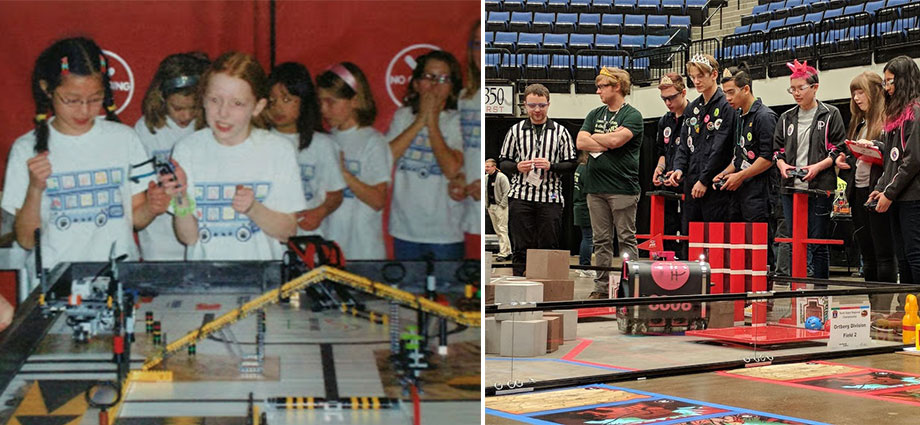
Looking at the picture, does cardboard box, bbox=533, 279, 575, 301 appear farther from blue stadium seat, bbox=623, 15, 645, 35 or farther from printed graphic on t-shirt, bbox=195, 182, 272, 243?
blue stadium seat, bbox=623, 15, 645, 35

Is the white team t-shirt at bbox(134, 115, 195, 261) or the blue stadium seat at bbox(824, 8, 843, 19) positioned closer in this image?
the white team t-shirt at bbox(134, 115, 195, 261)

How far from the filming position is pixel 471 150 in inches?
50.6

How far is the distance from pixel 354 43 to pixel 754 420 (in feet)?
6.19

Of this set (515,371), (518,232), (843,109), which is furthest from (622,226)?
(843,109)

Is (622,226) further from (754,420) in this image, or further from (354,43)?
(354,43)

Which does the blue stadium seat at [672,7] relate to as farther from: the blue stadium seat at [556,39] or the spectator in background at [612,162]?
the spectator in background at [612,162]

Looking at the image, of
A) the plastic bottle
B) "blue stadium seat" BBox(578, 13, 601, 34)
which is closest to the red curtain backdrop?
the plastic bottle

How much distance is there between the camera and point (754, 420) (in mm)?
2746

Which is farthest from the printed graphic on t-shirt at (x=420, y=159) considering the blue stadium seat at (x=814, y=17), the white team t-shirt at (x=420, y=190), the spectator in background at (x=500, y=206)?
the blue stadium seat at (x=814, y=17)

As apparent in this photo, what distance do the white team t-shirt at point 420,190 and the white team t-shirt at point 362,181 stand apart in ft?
0.05

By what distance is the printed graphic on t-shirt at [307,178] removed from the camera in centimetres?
128

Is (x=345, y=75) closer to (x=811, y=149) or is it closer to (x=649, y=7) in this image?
(x=811, y=149)

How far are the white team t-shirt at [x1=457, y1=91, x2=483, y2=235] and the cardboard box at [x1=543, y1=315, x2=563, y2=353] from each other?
2.05m

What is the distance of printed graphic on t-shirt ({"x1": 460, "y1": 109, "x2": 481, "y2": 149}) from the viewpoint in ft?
4.19
